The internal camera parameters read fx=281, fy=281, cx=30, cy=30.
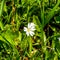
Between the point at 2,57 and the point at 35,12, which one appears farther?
the point at 35,12

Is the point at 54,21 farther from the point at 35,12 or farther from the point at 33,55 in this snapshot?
the point at 33,55

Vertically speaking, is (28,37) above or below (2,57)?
above

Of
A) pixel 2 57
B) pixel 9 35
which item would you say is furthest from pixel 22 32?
pixel 2 57

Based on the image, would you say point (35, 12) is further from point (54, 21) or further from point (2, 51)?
point (2, 51)

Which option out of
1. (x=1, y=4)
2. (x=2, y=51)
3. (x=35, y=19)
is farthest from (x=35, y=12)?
(x=2, y=51)

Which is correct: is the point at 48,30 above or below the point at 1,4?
below

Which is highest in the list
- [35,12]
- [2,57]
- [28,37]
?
[35,12]
